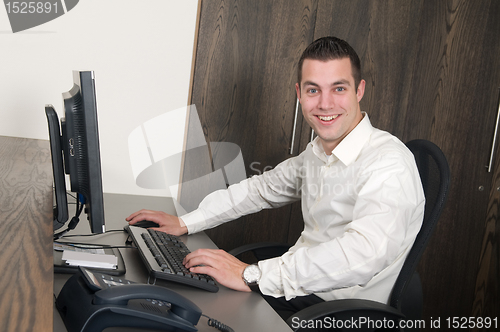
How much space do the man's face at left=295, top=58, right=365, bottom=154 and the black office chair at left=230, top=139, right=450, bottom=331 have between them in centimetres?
23

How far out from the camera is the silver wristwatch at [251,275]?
45.5 inches

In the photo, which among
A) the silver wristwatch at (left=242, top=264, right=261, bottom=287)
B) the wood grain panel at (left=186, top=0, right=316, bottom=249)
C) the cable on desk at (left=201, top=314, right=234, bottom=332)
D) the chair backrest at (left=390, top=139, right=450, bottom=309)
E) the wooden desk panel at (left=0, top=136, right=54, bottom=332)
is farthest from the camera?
the wood grain panel at (left=186, top=0, right=316, bottom=249)

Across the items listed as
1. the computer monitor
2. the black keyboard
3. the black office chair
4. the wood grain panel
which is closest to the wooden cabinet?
the wood grain panel

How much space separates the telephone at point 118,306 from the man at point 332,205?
28 cm

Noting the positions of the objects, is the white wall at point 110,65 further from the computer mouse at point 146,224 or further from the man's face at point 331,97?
the man's face at point 331,97

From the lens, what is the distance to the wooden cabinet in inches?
Answer: 87.4

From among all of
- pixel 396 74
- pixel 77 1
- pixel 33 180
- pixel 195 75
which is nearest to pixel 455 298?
Answer: pixel 396 74

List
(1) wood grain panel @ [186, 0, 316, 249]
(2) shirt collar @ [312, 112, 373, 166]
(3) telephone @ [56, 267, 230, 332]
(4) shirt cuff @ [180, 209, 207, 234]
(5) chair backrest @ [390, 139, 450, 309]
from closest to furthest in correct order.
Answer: (3) telephone @ [56, 267, 230, 332] < (5) chair backrest @ [390, 139, 450, 309] < (2) shirt collar @ [312, 112, 373, 166] < (4) shirt cuff @ [180, 209, 207, 234] < (1) wood grain panel @ [186, 0, 316, 249]

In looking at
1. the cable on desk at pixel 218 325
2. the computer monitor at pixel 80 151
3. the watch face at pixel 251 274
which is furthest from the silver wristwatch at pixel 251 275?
the computer monitor at pixel 80 151

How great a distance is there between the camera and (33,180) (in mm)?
1371

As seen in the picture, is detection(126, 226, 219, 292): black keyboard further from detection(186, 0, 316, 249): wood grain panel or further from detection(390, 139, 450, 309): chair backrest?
detection(186, 0, 316, 249): wood grain panel

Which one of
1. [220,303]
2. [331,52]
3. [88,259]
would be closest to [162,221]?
[88,259]

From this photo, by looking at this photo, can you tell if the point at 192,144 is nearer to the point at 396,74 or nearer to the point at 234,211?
the point at 234,211

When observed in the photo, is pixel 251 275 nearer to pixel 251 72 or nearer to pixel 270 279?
pixel 270 279
